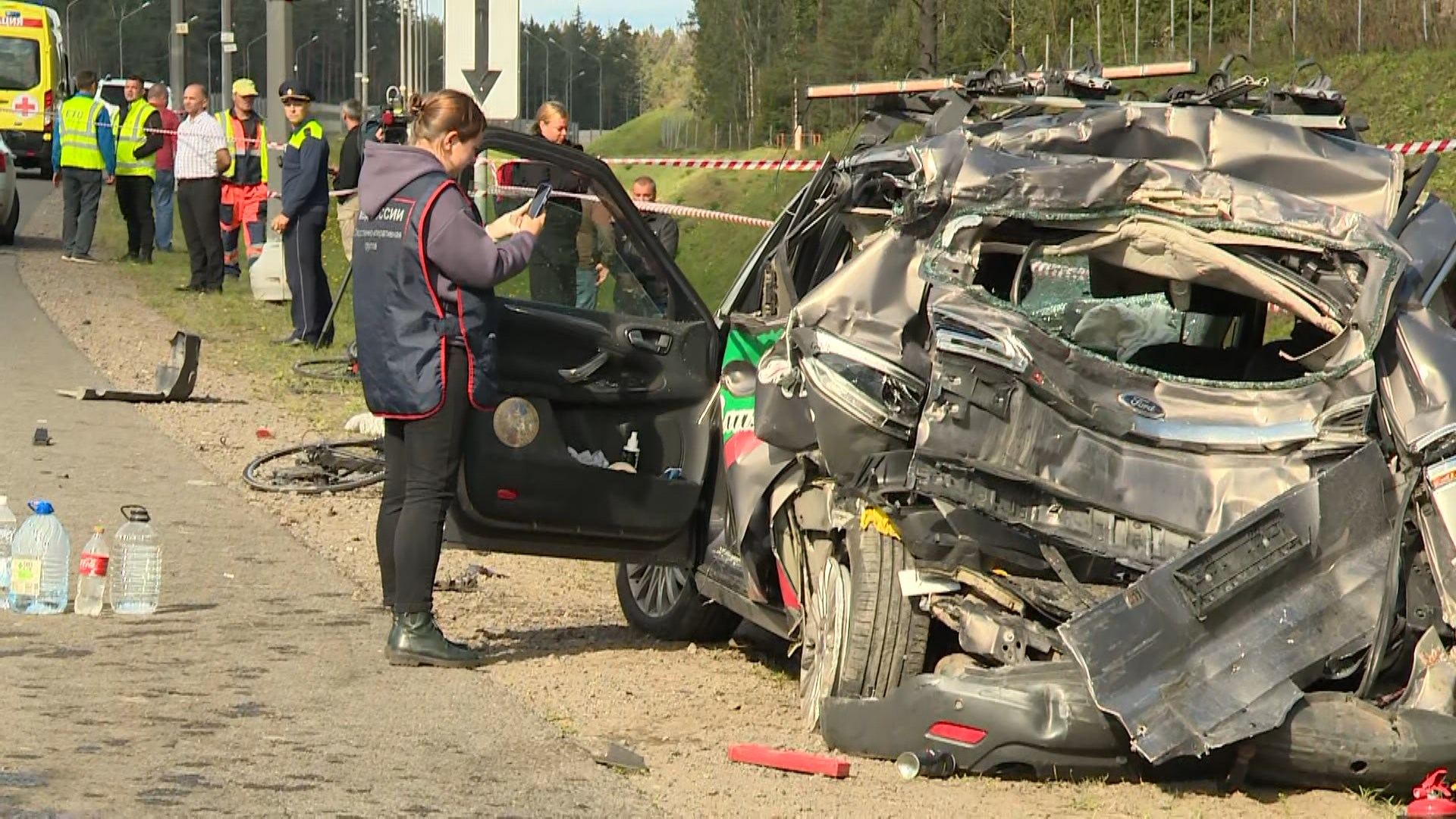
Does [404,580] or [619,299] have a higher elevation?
[619,299]

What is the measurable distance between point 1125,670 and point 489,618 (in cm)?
334

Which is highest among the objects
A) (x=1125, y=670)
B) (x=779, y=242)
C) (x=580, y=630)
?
(x=779, y=242)

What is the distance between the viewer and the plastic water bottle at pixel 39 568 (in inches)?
291

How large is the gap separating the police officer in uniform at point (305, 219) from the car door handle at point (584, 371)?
953 centimetres

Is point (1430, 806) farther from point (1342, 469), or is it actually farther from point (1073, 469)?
point (1073, 469)

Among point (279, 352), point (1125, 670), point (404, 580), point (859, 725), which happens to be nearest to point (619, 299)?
point (404, 580)

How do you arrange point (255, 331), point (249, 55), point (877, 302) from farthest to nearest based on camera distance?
point (249, 55) < point (255, 331) < point (877, 302)

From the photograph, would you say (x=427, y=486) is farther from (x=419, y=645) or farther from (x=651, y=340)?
(x=651, y=340)

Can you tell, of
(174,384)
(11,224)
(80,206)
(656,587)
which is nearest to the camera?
(656,587)

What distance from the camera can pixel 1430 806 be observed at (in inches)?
207

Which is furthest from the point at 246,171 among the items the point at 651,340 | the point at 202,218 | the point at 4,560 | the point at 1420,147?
the point at 651,340

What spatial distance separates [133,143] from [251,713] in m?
18.4

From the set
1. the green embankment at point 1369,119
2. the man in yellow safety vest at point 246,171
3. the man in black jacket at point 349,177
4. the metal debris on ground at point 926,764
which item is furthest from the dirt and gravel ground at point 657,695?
the green embankment at point 1369,119

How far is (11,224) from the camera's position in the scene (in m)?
27.0
